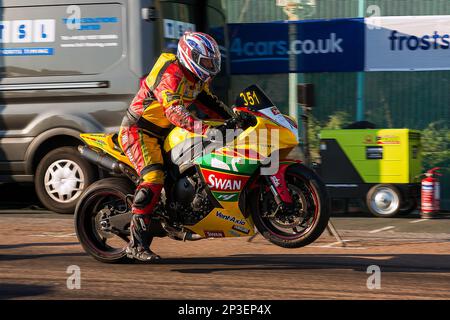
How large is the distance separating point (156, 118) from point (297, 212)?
1.42m

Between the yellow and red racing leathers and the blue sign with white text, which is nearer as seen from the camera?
the yellow and red racing leathers

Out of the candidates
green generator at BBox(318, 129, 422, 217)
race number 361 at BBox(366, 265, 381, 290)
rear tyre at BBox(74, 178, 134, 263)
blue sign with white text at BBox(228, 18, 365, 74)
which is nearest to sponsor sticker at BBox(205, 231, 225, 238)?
rear tyre at BBox(74, 178, 134, 263)

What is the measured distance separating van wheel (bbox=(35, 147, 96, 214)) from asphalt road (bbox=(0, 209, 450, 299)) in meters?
1.15

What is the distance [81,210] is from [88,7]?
3883 millimetres

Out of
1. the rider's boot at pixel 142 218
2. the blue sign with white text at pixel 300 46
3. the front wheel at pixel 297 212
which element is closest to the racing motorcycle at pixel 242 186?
the front wheel at pixel 297 212

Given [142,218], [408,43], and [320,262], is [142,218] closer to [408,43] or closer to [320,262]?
[320,262]

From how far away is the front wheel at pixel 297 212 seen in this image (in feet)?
21.0

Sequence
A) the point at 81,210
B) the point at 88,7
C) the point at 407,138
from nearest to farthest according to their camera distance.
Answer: the point at 81,210 → the point at 88,7 → the point at 407,138

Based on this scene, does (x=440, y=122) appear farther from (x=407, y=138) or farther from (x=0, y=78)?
(x=0, y=78)

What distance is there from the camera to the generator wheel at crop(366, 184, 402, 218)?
11.1 m

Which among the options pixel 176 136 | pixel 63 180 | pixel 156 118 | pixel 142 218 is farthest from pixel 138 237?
pixel 63 180

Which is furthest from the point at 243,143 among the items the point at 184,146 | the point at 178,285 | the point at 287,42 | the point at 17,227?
the point at 287,42

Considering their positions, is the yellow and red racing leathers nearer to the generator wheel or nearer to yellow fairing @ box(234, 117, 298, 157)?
yellow fairing @ box(234, 117, 298, 157)

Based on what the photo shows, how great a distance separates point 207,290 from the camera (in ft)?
18.9
